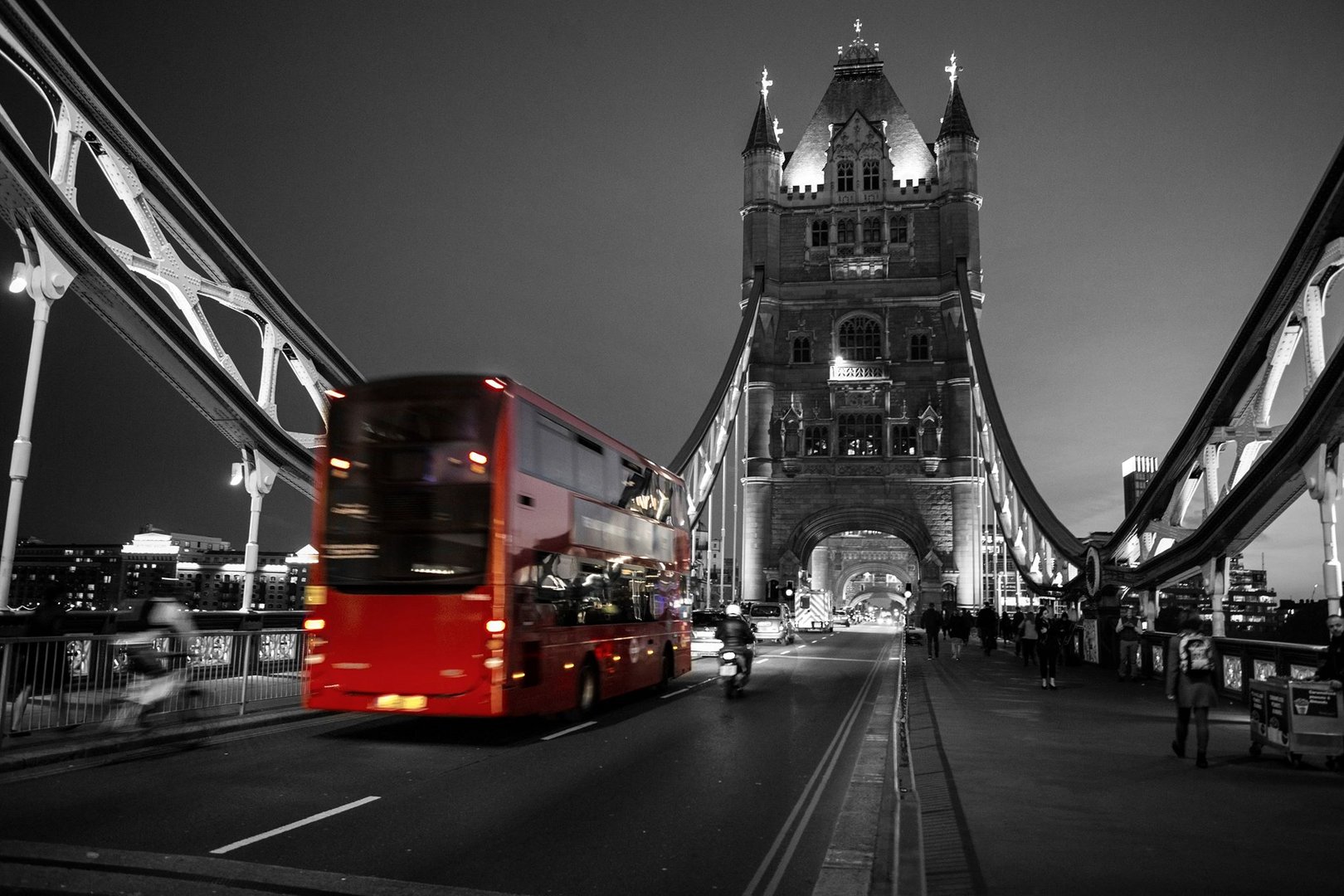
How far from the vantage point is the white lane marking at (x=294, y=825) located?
6082 millimetres

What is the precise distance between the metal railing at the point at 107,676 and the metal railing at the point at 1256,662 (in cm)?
1189

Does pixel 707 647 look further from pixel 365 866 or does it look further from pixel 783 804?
pixel 365 866

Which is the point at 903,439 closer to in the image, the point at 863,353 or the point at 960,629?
the point at 863,353

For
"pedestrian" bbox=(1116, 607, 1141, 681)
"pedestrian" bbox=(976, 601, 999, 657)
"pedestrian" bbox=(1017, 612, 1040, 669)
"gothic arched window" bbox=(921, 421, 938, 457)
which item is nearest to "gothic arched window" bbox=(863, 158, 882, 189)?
"gothic arched window" bbox=(921, 421, 938, 457)

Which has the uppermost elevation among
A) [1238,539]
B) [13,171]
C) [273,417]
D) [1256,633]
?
[13,171]

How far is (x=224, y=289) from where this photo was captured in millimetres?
19281

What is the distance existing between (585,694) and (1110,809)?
7158 millimetres

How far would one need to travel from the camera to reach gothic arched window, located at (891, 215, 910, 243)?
5706cm

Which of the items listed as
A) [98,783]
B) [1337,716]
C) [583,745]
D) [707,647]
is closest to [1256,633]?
[707,647]

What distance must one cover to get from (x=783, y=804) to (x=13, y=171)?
40.7 feet

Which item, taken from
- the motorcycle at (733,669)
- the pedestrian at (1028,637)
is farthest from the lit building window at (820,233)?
the motorcycle at (733,669)

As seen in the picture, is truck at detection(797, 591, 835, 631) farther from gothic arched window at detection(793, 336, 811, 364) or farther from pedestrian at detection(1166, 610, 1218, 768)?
pedestrian at detection(1166, 610, 1218, 768)

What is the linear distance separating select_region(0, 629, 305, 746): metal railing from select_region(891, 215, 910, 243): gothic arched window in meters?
49.3

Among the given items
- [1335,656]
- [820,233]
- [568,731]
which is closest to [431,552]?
[568,731]
